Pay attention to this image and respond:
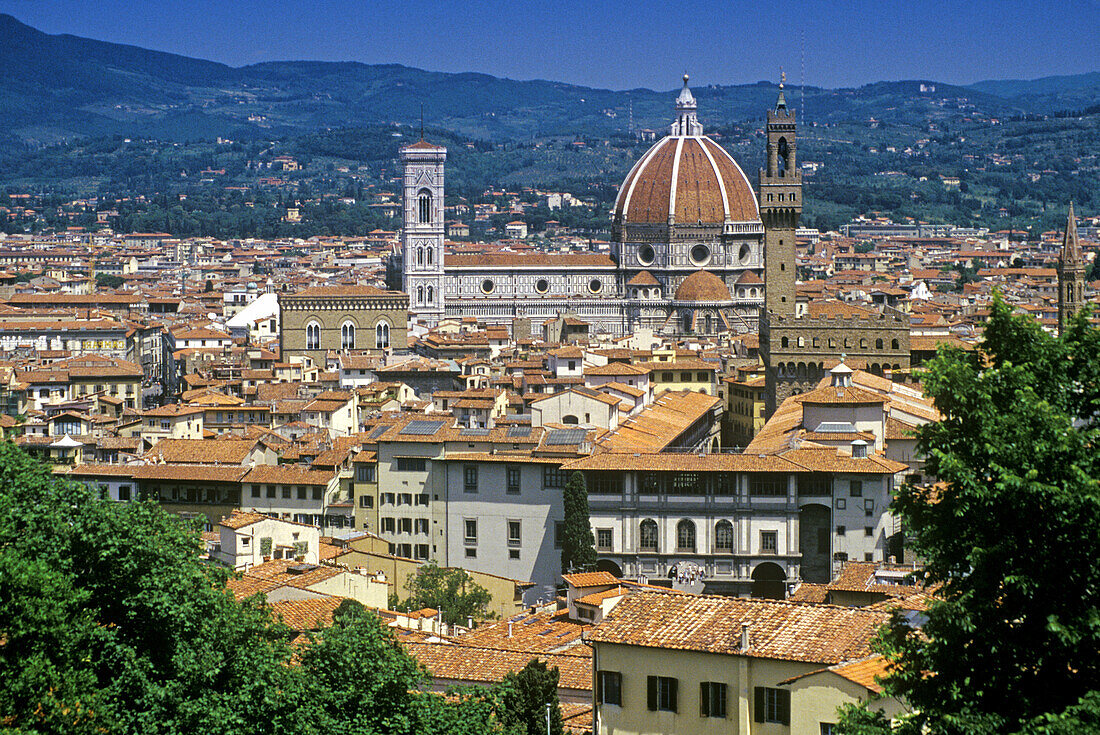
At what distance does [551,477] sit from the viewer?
40.0 metres

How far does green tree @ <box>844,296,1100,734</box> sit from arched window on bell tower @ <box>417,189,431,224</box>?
319 ft

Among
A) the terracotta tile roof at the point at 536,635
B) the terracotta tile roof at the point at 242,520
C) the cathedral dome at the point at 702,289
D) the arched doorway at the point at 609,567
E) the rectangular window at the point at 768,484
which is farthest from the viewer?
the cathedral dome at the point at 702,289

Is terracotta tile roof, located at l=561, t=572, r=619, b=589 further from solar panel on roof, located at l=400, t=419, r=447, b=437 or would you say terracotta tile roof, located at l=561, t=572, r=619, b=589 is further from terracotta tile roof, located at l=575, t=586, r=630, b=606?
solar panel on roof, located at l=400, t=419, r=447, b=437

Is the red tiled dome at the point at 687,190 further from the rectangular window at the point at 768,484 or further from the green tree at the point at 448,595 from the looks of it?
the green tree at the point at 448,595

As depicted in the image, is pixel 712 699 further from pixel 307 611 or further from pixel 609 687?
pixel 307 611

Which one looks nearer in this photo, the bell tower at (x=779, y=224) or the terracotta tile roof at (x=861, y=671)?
the terracotta tile roof at (x=861, y=671)

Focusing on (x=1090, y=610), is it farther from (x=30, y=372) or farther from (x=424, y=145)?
(x=424, y=145)

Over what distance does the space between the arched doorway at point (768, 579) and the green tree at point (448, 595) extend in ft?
18.6

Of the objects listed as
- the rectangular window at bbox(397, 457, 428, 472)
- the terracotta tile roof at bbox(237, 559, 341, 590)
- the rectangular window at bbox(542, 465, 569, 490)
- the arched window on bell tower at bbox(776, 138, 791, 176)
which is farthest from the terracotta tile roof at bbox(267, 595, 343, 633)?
the arched window on bell tower at bbox(776, 138, 791, 176)

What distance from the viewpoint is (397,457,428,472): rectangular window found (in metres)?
41.8

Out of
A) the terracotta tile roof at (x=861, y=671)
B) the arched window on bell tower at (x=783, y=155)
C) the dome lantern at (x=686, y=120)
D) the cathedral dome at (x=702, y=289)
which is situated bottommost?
the terracotta tile roof at (x=861, y=671)

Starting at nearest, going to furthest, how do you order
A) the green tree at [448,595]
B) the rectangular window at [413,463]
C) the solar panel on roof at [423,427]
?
the green tree at [448,595], the rectangular window at [413,463], the solar panel on roof at [423,427]

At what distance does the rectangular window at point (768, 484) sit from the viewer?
37.7m

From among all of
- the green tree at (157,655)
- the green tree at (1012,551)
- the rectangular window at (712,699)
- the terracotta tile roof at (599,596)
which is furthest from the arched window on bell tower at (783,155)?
the green tree at (1012,551)
